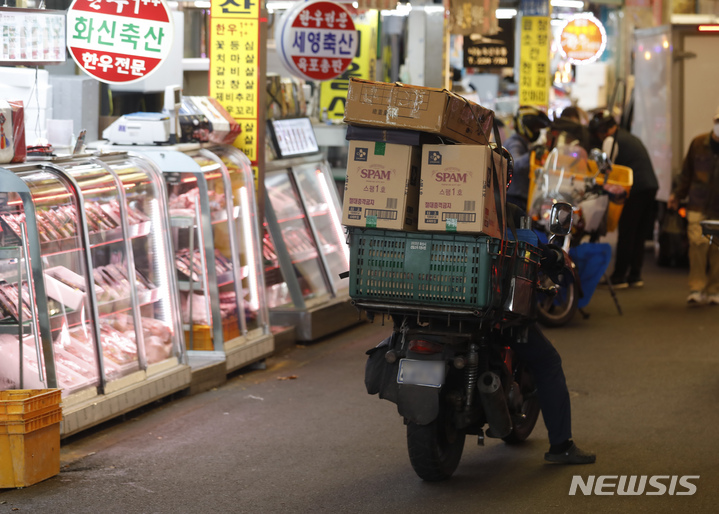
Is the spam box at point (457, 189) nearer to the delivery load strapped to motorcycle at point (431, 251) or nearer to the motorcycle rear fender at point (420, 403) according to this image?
the delivery load strapped to motorcycle at point (431, 251)

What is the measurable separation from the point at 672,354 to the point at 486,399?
440 centimetres

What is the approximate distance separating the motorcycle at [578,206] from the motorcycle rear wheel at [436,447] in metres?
4.68

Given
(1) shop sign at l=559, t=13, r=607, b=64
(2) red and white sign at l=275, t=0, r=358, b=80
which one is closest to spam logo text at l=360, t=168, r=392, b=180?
(2) red and white sign at l=275, t=0, r=358, b=80

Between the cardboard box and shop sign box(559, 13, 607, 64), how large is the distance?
1584cm

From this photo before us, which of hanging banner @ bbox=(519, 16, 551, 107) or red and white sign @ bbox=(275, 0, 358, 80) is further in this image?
hanging banner @ bbox=(519, 16, 551, 107)

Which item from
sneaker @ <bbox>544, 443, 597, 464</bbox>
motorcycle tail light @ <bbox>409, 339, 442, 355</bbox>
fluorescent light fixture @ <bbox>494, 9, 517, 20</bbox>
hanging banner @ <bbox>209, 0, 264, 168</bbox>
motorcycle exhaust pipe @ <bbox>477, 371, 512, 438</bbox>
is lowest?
sneaker @ <bbox>544, 443, 597, 464</bbox>

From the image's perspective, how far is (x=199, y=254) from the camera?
8.45 metres

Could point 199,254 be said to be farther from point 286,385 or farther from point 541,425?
point 541,425

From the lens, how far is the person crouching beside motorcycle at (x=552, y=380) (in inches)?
233

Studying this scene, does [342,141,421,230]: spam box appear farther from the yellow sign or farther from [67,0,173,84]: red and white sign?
the yellow sign

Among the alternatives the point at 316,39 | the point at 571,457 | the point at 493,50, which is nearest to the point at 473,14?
the point at 316,39

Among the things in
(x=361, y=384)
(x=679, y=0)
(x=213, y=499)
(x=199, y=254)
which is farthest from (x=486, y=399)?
(x=679, y=0)

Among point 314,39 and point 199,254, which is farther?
point 314,39

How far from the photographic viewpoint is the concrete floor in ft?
18.0
